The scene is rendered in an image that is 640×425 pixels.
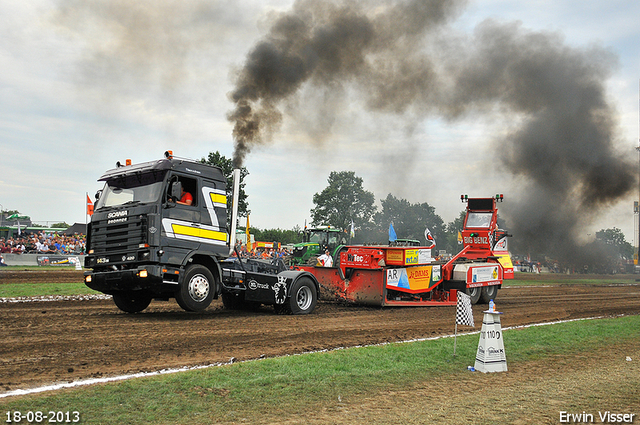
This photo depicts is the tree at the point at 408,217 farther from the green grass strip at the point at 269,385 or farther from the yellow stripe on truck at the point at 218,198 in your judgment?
the green grass strip at the point at 269,385

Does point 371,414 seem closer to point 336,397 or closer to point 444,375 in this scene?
point 336,397

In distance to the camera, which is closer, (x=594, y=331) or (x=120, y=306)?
(x=594, y=331)

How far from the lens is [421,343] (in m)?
8.70

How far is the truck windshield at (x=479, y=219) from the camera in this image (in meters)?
18.6

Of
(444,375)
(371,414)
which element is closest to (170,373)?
(371,414)

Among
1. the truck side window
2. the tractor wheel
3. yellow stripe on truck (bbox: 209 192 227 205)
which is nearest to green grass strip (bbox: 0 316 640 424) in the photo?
the truck side window

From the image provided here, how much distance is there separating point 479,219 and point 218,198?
36.6 feet

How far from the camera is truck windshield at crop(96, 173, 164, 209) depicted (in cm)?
1016

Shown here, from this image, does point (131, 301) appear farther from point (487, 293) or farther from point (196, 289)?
point (487, 293)

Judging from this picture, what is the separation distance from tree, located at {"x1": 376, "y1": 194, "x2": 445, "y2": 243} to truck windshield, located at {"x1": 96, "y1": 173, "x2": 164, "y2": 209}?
60.6m

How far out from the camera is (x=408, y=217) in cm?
7312

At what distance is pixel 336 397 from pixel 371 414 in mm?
656

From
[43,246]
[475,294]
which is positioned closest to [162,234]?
[475,294]

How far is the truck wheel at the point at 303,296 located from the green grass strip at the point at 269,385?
162 inches
